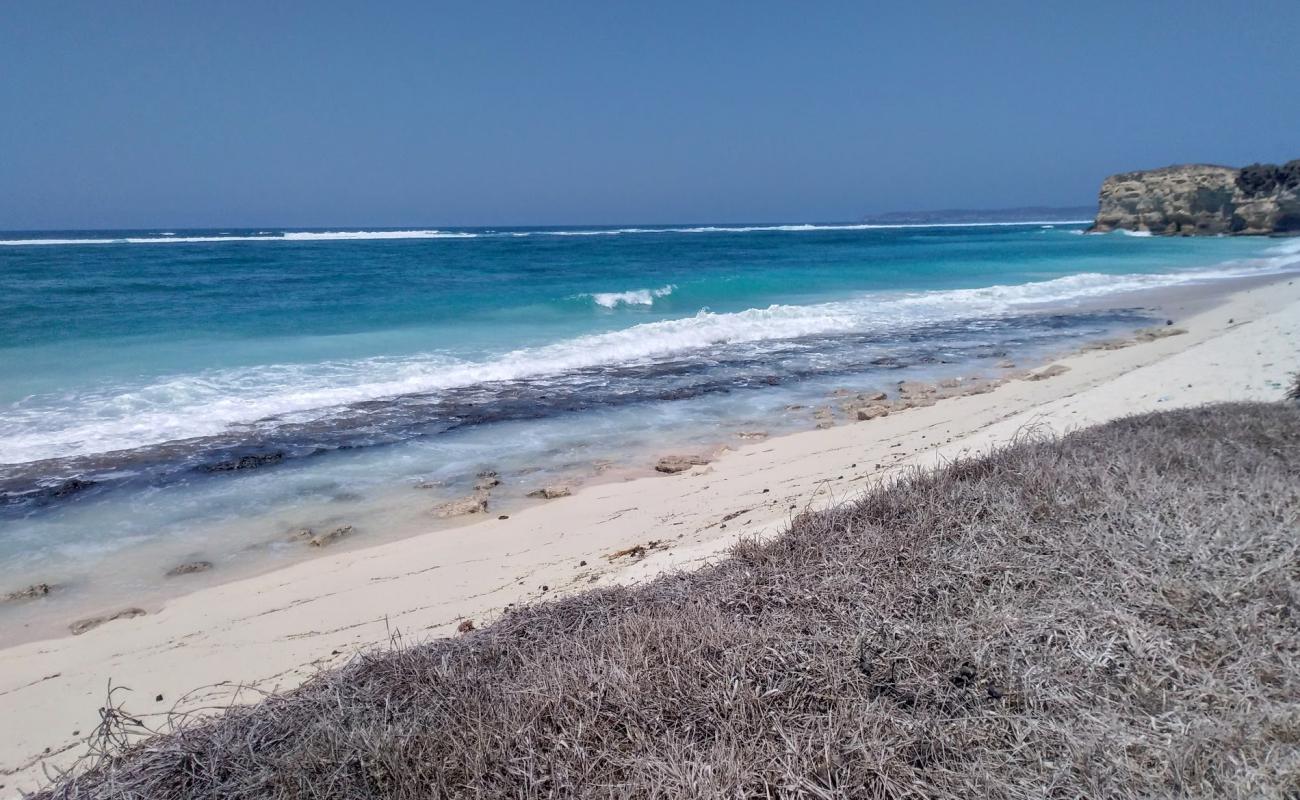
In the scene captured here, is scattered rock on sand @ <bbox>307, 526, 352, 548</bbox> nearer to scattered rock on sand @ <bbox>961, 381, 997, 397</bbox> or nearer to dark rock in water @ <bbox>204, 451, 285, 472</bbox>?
dark rock in water @ <bbox>204, 451, 285, 472</bbox>

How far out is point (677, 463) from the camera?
26.9 ft

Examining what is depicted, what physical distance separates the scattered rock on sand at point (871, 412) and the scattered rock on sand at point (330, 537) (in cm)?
680

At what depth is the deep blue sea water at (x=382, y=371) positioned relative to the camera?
25.2 feet

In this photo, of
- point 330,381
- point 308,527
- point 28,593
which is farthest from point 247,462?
point 330,381

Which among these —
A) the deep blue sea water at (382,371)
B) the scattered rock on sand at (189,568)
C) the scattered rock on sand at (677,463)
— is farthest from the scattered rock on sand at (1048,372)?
the scattered rock on sand at (189,568)

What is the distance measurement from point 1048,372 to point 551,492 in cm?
908

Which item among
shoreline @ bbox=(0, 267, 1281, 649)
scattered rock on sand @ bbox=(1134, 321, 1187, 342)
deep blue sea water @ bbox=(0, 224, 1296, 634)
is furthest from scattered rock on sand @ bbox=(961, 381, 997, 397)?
scattered rock on sand @ bbox=(1134, 321, 1187, 342)

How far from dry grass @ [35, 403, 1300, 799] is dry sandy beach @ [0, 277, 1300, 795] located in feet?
2.39

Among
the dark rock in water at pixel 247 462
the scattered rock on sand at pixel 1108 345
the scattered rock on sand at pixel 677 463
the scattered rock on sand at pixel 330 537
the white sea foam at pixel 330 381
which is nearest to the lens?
the scattered rock on sand at pixel 330 537

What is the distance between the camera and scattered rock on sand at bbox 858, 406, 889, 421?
10.0 m

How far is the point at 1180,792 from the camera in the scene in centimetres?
191

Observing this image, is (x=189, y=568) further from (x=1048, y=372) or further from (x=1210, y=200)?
(x=1210, y=200)

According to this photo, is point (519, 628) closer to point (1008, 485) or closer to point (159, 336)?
point (1008, 485)

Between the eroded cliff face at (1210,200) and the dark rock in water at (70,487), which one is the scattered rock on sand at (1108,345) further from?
the eroded cliff face at (1210,200)
